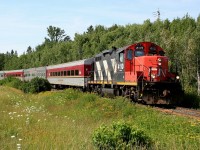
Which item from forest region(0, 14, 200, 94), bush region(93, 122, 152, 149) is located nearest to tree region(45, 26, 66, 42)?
forest region(0, 14, 200, 94)

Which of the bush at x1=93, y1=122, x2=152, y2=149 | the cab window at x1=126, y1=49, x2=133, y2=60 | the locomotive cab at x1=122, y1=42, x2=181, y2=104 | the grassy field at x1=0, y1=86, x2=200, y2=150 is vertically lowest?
the grassy field at x1=0, y1=86, x2=200, y2=150

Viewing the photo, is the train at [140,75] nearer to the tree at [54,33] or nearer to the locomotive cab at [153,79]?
the locomotive cab at [153,79]

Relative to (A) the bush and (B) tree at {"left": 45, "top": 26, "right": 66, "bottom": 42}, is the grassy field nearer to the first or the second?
(A) the bush

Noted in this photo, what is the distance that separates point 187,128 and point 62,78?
29.9 meters

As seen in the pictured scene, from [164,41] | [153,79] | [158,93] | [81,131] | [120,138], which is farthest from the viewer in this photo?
[164,41]

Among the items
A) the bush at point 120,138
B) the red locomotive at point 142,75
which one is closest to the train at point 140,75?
the red locomotive at point 142,75

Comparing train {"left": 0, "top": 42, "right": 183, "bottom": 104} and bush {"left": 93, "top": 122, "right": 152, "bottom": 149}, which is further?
train {"left": 0, "top": 42, "right": 183, "bottom": 104}

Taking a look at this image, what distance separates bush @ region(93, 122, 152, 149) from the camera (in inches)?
288

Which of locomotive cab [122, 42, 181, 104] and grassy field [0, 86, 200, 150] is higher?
locomotive cab [122, 42, 181, 104]

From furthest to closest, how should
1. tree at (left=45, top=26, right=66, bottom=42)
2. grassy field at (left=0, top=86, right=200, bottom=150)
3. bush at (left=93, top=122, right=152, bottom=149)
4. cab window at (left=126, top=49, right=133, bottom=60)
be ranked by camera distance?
tree at (left=45, top=26, right=66, bottom=42) < cab window at (left=126, top=49, right=133, bottom=60) < grassy field at (left=0, top=86, right=200, bottom=150) < bush at (left=93, top=122, right=152, bottom=149)

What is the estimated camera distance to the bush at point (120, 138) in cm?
732

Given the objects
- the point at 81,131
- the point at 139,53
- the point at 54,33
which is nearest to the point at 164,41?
the point at 139,53

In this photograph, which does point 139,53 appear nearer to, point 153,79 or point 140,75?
point 140,75

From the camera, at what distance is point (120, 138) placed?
7.54 metres
